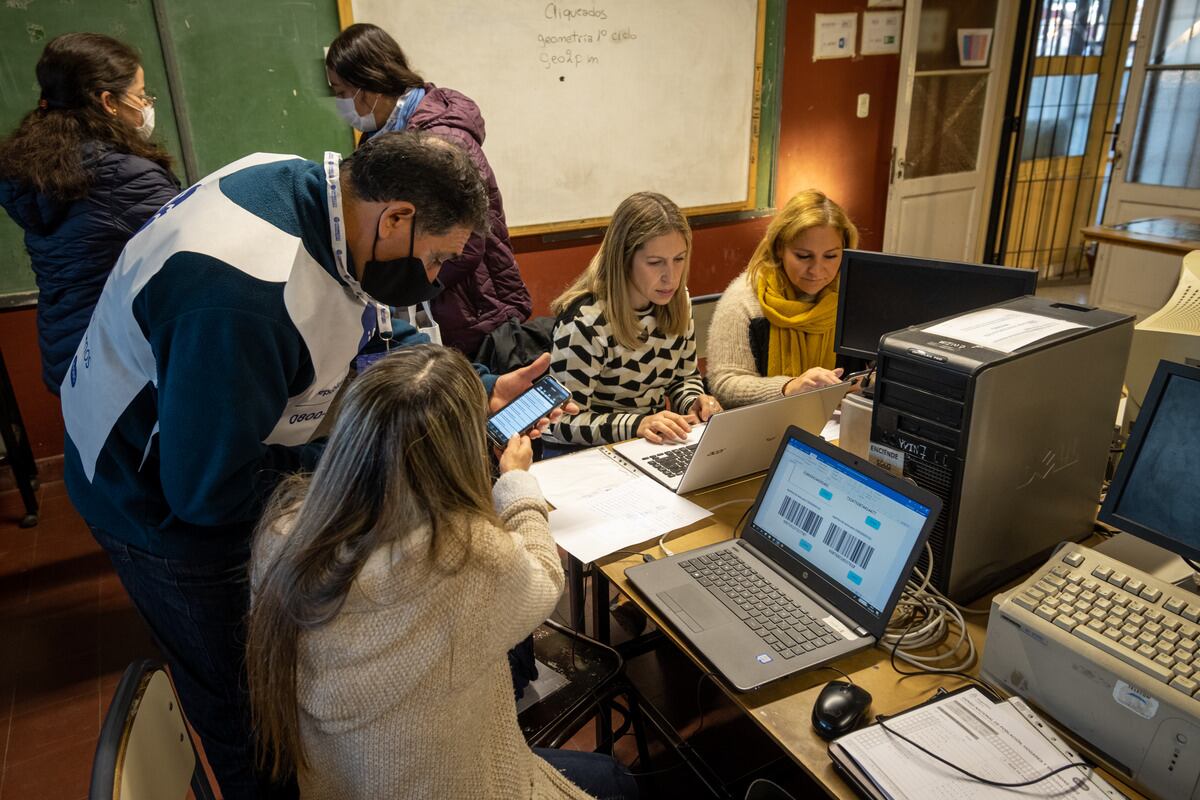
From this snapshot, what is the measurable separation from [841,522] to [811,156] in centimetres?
361

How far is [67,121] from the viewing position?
194 cm

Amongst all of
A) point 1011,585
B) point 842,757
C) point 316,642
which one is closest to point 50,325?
point 316,642

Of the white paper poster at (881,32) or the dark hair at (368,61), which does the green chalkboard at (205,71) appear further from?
the white paper poster at (881,32)

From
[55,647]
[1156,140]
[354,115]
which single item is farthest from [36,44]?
[1156,140]

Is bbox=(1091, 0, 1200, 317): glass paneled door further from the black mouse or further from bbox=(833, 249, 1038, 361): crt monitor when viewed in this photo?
the black mouse

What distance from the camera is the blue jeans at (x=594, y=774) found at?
4.17 feet

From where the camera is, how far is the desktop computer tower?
1.16 meters

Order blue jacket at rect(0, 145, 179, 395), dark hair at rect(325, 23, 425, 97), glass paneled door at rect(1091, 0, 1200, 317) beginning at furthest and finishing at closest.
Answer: glass paneled door at rect(1091, 0, 1200, 317) < dark hair at rect(325, 23, 425, 97) < blue jacket at rect(0, 145, 179, 395)

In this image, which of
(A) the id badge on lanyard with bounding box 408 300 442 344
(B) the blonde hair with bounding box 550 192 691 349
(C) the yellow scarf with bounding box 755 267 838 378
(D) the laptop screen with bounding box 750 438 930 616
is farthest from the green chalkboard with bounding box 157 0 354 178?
(D) the laptop screen with bounding box 750 438 930 616

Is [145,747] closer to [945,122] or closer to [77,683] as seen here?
[77,683]

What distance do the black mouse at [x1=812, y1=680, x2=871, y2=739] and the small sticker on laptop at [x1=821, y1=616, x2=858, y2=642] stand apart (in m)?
0.12

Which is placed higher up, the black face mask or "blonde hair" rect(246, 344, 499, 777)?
the black face mask

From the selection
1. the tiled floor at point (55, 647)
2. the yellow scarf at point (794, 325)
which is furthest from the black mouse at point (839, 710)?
the tiled floor at point (55, 647)

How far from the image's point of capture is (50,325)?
2162mm
